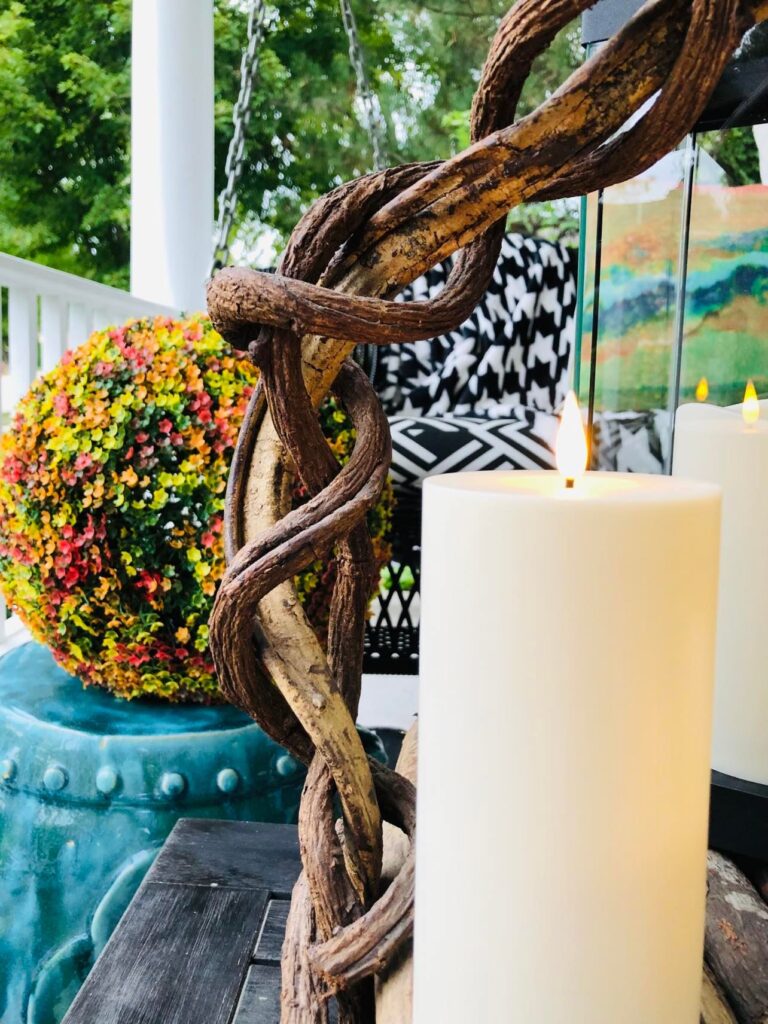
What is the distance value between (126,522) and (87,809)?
283mm

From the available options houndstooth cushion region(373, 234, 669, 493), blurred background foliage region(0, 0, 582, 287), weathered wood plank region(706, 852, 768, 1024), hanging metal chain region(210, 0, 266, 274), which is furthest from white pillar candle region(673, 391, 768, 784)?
blurred background foliage region(0, 0, 582, 287)

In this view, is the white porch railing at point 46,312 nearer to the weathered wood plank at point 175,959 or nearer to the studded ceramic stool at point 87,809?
the studded ceramic stool at point 87,809

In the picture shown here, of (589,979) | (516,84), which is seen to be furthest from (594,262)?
(589,979)

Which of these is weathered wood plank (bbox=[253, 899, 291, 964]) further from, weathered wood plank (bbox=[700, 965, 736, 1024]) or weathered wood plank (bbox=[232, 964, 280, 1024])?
weathered wood plank (bbox=[700, 965, 736, 1024])

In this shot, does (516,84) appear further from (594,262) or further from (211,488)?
(211,488)

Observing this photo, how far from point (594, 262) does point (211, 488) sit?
1.78 feet

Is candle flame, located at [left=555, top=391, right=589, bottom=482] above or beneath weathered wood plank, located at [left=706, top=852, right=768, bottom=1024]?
above

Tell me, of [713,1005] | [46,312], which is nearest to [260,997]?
[713,1005]

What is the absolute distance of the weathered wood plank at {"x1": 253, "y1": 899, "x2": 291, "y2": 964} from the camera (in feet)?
1.45

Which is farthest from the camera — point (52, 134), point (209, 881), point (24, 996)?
point (52, 134)

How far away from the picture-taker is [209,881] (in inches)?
20.1

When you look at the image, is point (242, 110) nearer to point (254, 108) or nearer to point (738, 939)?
point (738, 939)

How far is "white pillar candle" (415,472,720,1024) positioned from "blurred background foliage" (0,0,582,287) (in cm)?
582

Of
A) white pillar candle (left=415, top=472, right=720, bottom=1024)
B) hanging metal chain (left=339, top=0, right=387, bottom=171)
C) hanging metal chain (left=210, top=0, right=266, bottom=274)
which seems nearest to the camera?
white pillar candle (left=415, top=472, right=720, bottom=1024)
